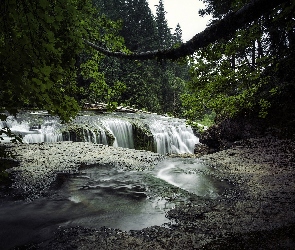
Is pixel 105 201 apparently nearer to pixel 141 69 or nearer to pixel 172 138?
pixel 172 138

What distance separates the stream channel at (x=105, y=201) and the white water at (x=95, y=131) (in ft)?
14.2

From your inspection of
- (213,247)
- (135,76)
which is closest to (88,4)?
(213,247)

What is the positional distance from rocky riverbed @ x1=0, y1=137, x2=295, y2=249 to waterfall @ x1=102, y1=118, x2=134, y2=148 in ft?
22.3

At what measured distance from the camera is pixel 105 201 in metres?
4.20

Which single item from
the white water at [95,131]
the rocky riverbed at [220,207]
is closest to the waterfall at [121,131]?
the white water at [95,131]

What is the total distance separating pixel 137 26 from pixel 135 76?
14963 millimetres

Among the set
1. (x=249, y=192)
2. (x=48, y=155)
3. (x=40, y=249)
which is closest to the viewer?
(x=40, y=249)

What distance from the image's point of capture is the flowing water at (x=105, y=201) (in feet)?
10.9

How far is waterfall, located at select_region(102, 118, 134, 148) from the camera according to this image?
14.0m

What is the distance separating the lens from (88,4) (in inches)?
183

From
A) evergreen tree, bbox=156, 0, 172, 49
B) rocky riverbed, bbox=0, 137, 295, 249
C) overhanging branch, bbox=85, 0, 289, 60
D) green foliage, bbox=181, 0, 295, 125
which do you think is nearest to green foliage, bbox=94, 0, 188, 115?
evergreen tree, bbox=156, 0, 172, 49

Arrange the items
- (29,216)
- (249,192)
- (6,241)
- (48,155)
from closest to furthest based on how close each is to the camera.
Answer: (6,241) < (29,216) < (249,192) < (48,155)

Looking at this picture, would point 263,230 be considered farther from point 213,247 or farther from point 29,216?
point 29,216

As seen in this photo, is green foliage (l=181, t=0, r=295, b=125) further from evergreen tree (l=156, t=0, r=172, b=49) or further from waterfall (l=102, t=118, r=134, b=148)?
evergreen tree (l=156, t=0, r=172, b=49)
